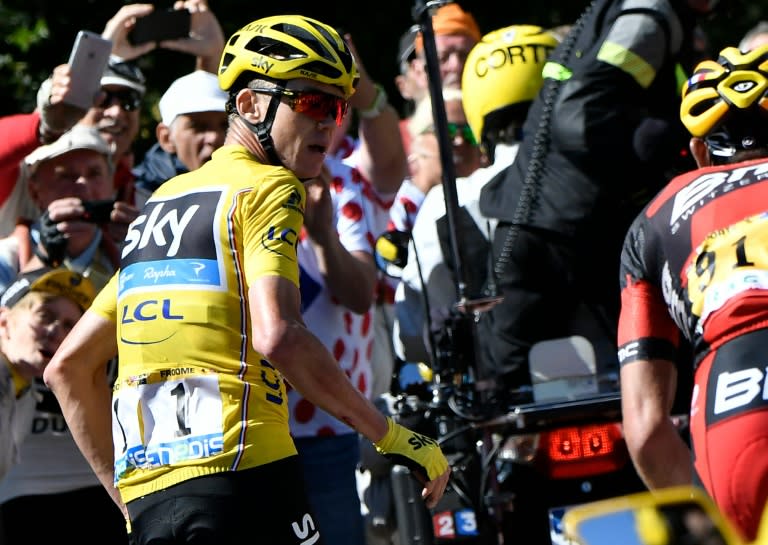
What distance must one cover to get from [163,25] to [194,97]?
96 centimetres

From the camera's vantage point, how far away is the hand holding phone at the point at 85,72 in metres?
6.55

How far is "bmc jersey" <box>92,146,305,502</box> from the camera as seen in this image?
4.09m

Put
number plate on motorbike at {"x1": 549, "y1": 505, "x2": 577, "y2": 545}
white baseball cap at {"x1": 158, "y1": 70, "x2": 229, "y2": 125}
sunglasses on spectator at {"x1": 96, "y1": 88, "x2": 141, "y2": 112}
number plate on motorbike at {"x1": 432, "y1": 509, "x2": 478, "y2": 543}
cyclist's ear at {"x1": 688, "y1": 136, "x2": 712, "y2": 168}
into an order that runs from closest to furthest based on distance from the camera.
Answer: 1. cyclist's ear at {"x1": 688, "y1": 136, "x2": 712, "y2": 168}
2. number plate on motorbike at {"x1": 549, "y1": 505, "x2": 577, "y2": 545}
3. number plate on motorbike at {"x1": 432, "y1": 509, "x2": 478, "y2": 543}
4. white baseball cap at {"x1": 158, "y1": 70, "x2": 229, "y2": 125}
5. sunglasses on spectator at {"x1": 96, "y1": 88, "x2": 141, "y2": 112}

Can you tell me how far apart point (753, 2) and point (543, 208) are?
919cm

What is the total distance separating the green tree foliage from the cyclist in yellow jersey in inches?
Result: 255

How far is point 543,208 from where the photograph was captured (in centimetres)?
603

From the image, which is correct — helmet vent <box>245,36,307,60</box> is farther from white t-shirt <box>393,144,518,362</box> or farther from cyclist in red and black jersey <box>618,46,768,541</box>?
white t-shirt <box>393,144,518,362</box>

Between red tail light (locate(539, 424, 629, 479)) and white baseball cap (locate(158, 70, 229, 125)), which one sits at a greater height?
white baseball cap (locate(158, 70, 229, 125))

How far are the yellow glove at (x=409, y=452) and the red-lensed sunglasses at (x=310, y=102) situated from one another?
0.90m

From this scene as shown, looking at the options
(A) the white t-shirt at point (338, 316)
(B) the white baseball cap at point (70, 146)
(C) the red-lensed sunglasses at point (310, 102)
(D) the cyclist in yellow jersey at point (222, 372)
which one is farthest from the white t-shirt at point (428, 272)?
(D) the cyclist in yellow jersey at point (222, 372)

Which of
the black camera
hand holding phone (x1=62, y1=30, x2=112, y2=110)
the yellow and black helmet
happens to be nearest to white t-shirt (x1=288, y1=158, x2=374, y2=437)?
the black camera

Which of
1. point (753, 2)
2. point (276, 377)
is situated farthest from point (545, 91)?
point (753, 2)

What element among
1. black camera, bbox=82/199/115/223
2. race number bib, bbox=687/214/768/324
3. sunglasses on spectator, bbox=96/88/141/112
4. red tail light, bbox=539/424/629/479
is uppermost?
sunglasses on spectator, bbox=96/88/141/112

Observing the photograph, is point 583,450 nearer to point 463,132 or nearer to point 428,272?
point 428,272
